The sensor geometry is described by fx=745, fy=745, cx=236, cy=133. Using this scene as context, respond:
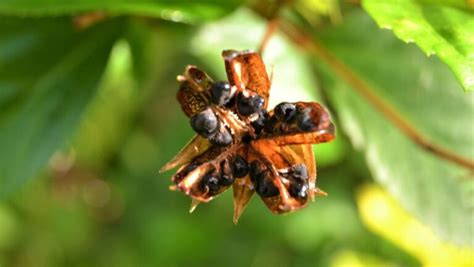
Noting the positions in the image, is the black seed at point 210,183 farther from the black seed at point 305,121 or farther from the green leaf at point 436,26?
the green leaf at point 436,26

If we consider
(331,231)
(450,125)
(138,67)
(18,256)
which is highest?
(138,67)

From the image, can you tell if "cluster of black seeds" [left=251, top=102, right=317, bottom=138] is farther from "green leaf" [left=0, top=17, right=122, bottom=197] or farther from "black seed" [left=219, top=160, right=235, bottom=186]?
"green leaf" [left=0, top=17, right=122, bottom=197]

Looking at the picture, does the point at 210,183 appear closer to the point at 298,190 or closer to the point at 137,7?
the point at 298,190

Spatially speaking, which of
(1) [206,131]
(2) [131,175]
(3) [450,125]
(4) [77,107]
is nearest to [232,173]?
(1) [206,131]

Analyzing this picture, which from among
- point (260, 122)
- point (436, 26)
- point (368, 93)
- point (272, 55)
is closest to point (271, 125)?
point (260, 122)

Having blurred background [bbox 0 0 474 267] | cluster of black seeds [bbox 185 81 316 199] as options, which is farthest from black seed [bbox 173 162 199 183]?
Result: blurred background [bbox 0 0 474 267]

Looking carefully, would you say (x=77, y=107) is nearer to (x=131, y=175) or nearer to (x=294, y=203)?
(x=294, y=203)
